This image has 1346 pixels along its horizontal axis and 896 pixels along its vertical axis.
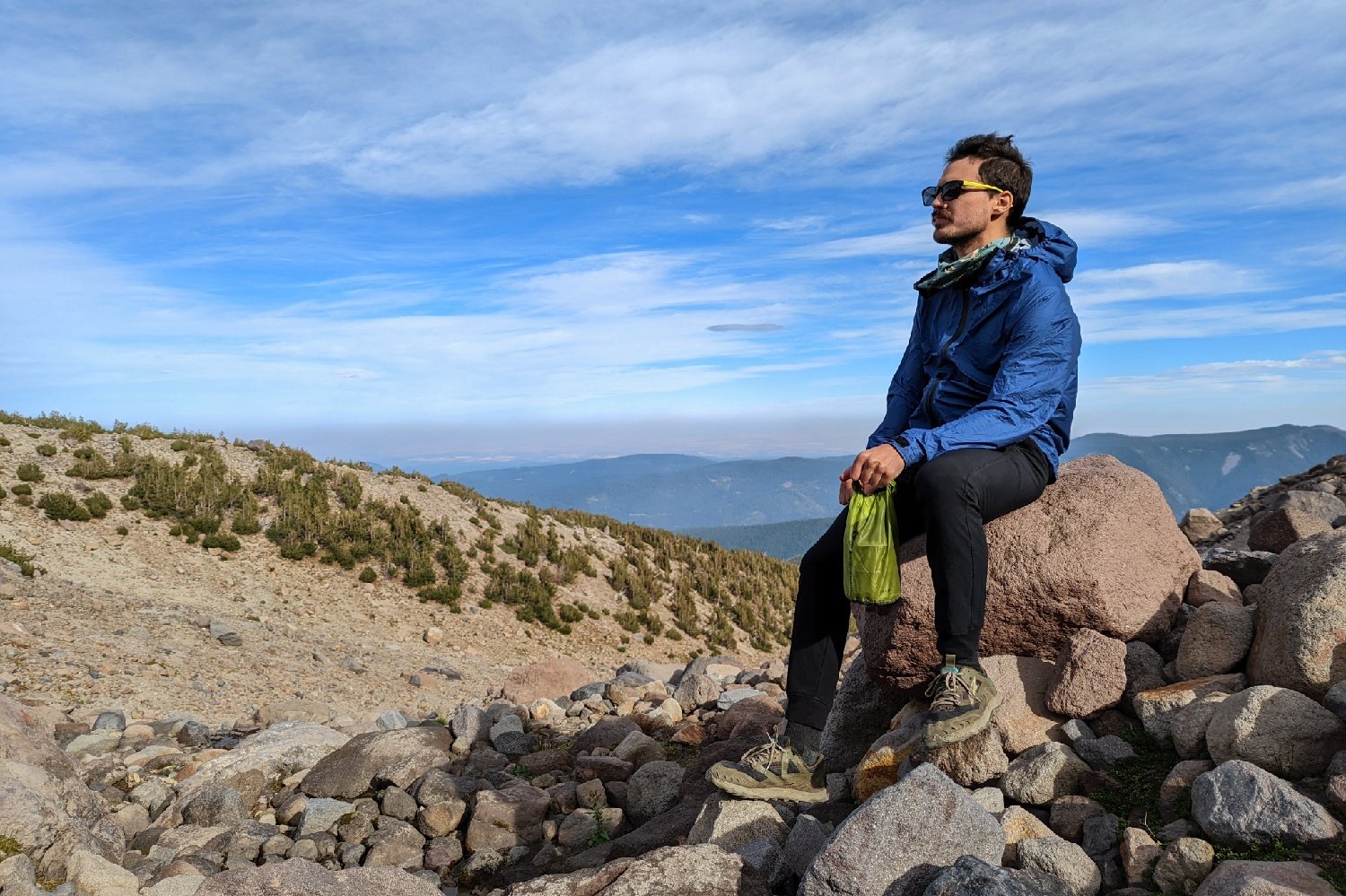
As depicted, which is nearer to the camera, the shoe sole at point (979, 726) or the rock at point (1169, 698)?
the shoe sole at point (979, 726)

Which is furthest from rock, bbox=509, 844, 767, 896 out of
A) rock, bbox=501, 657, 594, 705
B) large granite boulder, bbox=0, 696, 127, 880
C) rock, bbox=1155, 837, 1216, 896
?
rock, bbox=501, 657, 594, 705

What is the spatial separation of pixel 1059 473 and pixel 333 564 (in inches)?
658

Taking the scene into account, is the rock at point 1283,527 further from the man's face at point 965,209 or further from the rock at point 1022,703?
the man's face at point 965,209

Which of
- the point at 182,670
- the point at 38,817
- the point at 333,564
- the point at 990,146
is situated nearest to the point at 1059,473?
the point at 990,146

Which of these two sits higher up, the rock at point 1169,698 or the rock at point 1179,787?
the rock at point 1169,698

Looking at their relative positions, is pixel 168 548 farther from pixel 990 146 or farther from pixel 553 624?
pixel 990 146

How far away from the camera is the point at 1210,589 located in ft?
17.9

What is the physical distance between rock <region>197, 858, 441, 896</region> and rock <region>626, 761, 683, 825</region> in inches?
81.9

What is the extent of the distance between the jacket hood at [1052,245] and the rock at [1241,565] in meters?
2.45

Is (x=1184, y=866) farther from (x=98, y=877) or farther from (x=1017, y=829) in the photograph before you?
(x=98, y=877)

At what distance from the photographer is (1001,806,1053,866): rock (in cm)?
395

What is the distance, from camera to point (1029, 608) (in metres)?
5.00

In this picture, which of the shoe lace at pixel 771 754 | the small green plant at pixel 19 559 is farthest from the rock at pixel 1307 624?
the small green plant at pixel 19 559

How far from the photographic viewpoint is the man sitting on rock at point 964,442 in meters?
4.51
